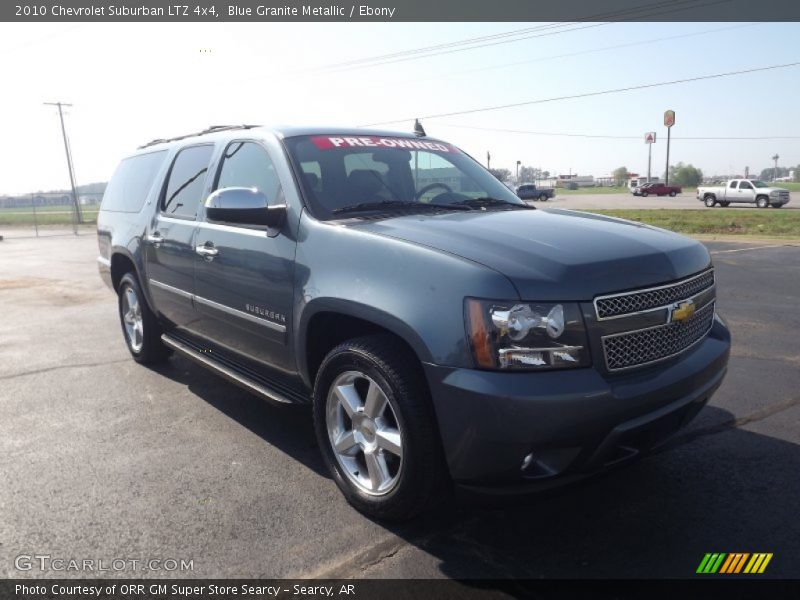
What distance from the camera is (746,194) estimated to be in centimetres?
3822

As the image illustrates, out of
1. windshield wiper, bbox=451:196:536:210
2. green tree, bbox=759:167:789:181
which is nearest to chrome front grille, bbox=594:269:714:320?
windshield wiper, bbox=451:196:536:210

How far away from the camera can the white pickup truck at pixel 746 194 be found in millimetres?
36250

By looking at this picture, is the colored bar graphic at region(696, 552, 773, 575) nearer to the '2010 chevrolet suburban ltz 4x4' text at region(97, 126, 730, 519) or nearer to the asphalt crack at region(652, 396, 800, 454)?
the '2010 chevrolet suburban ltz 4x4' text at region(97, 126, 730, 519)

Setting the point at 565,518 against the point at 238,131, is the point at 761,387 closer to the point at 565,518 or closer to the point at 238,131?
the point at 565,518

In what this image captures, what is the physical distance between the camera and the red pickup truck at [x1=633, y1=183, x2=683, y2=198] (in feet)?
195

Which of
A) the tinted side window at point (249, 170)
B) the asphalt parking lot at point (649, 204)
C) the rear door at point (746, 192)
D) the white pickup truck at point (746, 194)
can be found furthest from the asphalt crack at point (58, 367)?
the rear door at point (746, 192)

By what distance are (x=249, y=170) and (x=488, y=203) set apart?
5.10ft

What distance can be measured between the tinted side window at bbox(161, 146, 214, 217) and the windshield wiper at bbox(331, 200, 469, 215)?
1.48 metres

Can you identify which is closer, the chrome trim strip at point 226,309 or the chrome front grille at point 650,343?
the chrome front grille at point 650,343

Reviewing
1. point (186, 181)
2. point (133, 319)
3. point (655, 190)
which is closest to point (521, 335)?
point (186, 181)

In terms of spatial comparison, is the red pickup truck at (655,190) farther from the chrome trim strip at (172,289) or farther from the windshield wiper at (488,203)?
the chrome trim strip at (172,289)

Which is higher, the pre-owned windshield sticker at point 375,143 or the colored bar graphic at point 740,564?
the pre-owned windshield sticker at point 375,143

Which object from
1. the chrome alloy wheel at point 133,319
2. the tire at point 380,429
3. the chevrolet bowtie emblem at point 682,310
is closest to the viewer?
the tire at point 380,429

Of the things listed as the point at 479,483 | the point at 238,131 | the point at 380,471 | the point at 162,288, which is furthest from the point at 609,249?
the point at 162,288
